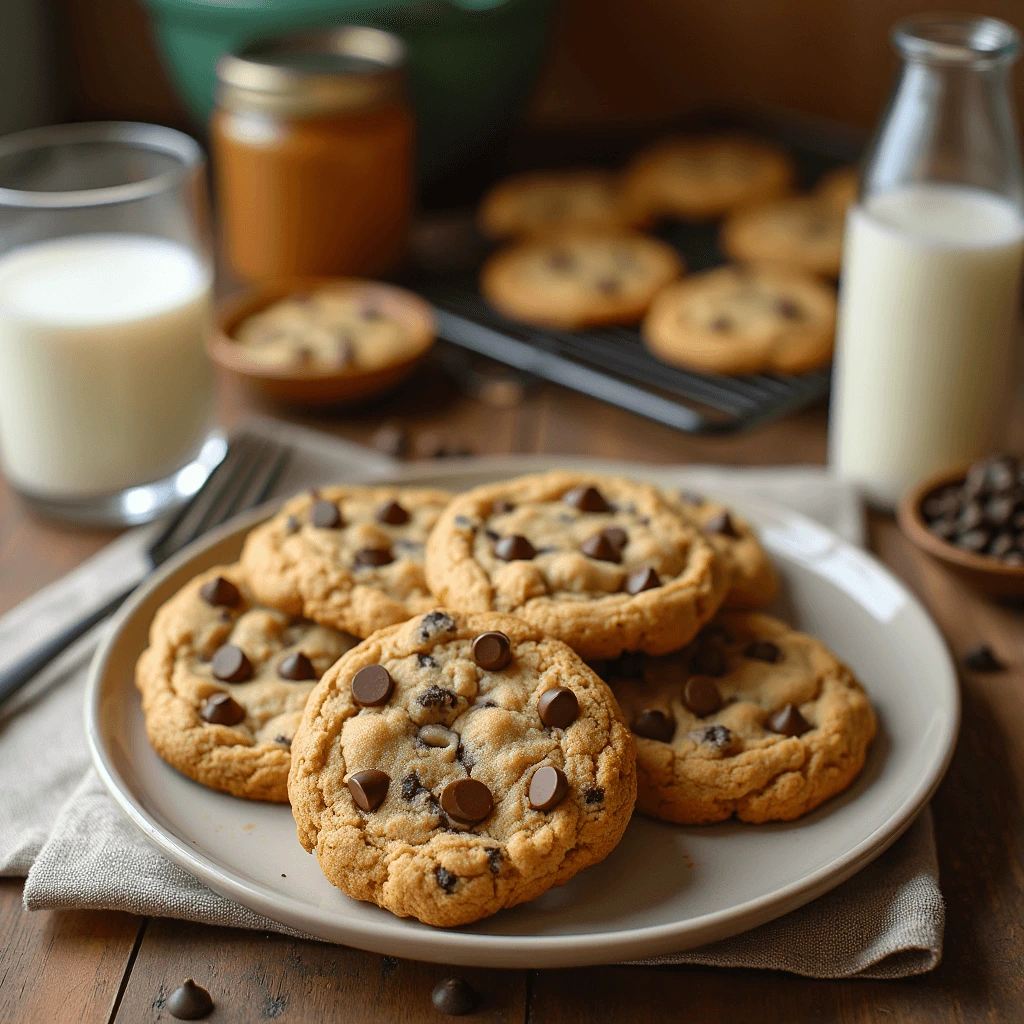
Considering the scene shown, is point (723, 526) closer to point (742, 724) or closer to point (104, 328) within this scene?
point (742, 724)

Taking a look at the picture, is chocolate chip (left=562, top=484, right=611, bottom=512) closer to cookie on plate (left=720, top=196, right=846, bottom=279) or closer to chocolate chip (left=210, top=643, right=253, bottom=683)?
chocolate chip (left=210, top=643, right=253, bottom=683)

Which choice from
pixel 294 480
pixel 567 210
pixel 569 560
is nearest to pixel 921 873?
pixel 569 560

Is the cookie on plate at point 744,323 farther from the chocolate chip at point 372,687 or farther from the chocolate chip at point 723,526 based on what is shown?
the chocolate chip at point 372,687

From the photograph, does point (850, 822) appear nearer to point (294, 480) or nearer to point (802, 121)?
point (294, 480)

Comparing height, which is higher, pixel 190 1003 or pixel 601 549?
pixel 601 549

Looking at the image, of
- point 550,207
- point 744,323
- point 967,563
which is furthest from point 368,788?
point 550,207

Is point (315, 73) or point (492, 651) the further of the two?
point (315, 73)
